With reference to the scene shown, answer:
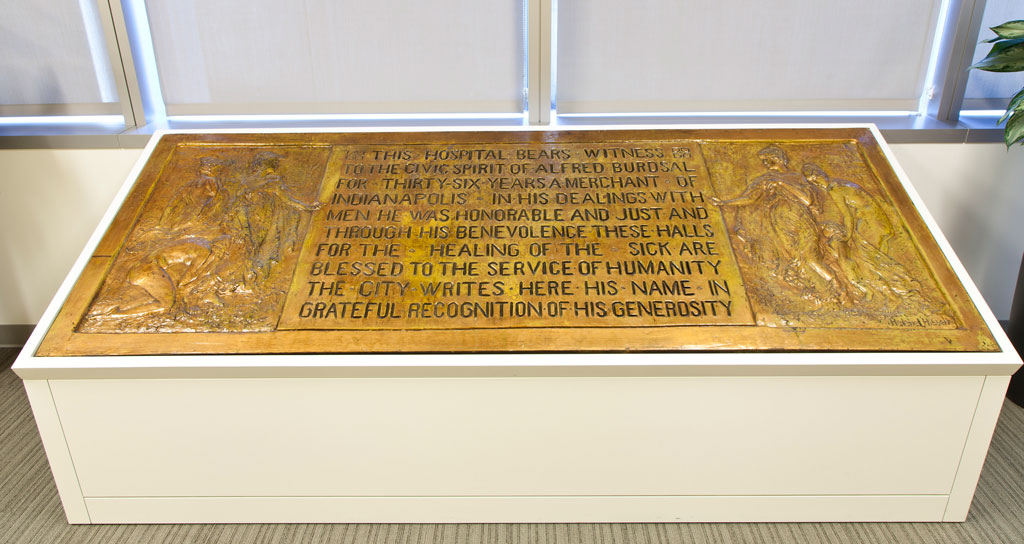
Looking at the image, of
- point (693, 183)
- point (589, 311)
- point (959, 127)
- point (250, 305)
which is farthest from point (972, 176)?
point (250, 305)

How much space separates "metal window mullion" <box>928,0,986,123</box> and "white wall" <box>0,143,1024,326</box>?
187 millimetres

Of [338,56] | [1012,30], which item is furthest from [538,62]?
[1012,30]

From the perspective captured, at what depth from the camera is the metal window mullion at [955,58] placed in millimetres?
2717

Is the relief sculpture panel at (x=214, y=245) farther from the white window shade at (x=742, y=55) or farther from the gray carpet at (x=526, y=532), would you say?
the white window shade at (x=742, y=55)

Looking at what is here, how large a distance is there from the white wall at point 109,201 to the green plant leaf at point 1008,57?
50cm

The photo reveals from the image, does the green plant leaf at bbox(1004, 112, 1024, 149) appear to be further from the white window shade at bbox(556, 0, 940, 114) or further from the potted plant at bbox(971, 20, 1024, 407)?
the white window shade at bbox(556, 0, 940, 114)

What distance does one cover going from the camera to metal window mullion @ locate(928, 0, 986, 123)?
2717mm

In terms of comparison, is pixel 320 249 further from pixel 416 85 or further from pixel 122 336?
pixel 416 85

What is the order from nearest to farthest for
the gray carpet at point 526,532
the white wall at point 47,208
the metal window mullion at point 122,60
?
the gray carpet at point 526,532 → the metal window mullion at point 122,60 → the white wall at point 47,208

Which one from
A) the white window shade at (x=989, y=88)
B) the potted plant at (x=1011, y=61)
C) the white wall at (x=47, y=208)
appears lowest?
the white wall at (x=47, y=208)

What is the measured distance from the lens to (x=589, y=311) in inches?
74.5

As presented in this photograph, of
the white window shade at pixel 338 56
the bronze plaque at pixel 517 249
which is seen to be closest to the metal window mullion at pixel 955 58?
the bronze plaque at pixel 517 249

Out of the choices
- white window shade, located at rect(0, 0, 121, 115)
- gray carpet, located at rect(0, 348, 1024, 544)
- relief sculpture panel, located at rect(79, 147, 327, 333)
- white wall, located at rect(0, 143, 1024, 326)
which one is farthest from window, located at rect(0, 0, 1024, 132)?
gray carpet, located at rect(0, 348, 1024, 544)

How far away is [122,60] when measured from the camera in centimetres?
279
